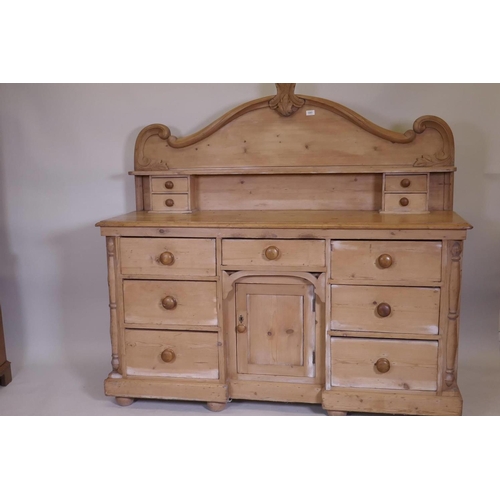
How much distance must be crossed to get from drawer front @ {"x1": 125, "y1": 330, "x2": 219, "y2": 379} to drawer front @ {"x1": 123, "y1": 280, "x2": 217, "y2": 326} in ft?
0.20

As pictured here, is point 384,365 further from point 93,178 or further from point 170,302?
point 93,178

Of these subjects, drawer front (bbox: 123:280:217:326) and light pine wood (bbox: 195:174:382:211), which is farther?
light pine wood (bbox: 195:174:382:211)

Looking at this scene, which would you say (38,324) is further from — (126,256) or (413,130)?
(413,130)

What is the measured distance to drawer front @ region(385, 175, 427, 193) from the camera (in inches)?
111

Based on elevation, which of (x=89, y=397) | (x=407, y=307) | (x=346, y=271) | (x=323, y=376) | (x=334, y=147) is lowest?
(x=89, y=397)

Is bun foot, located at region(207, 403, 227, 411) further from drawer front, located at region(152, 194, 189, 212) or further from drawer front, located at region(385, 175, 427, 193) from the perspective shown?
drawer front, located at region(385, 175, 427, 193)

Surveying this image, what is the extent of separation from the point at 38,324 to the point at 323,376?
6.01 ft

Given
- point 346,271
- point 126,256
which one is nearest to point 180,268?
point 126,256

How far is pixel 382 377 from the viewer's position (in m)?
2.48

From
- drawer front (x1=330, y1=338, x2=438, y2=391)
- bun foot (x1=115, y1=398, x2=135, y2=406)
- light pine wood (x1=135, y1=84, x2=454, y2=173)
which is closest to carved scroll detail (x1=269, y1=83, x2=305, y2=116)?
light pine wood (x1=135, y1=84, x2=454, y2=173)

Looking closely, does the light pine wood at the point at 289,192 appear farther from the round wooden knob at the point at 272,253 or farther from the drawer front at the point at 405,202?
the round wooden knob at the point at 272,253

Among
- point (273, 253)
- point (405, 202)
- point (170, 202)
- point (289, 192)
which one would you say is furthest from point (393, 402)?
point (170, 202)

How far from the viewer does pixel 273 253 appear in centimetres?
246

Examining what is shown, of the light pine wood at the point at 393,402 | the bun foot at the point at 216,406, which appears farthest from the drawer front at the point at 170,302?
the light pine wood at the point at 393,402
